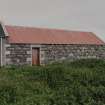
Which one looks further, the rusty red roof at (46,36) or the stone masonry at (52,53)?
the rusty red roof at (46,36)

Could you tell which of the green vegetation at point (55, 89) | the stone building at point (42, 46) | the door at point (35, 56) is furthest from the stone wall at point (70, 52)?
the green vegetation at point (55, 89)

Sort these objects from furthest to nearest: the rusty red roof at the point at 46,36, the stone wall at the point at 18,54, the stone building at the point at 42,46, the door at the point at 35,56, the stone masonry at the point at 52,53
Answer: the door at the point at 35,56 → the rusty red roof at the point at 46,36 → the stone masonry at the point at 52,53 → the stone building at the point at 42,46 → the stone wall at the point at 18,54

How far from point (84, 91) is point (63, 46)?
15.5m

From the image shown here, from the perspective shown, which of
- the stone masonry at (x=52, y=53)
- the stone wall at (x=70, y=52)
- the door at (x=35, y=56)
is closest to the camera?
the stone masonry at (x=52, y=53)

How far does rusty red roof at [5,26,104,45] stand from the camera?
27.9m

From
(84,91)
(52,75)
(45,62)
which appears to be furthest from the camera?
(45,62)

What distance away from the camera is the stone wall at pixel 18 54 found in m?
26.4

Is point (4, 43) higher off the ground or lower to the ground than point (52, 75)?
higher

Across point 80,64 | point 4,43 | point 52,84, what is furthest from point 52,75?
point 4,43

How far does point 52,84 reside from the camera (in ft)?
53.5

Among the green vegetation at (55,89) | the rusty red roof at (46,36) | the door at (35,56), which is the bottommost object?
the green vegetation at (55,89)

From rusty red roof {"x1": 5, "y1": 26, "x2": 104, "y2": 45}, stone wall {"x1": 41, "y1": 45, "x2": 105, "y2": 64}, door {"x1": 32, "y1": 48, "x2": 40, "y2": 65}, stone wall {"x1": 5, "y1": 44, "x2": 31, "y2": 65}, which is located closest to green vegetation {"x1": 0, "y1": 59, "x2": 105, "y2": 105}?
stone wall {"x1": 5, "y1": 44, "x2": 31, "y2": 65}

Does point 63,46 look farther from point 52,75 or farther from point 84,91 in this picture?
point 84,91

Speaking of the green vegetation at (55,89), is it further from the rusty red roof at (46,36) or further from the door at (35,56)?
the rusty red roof at (46,36)
